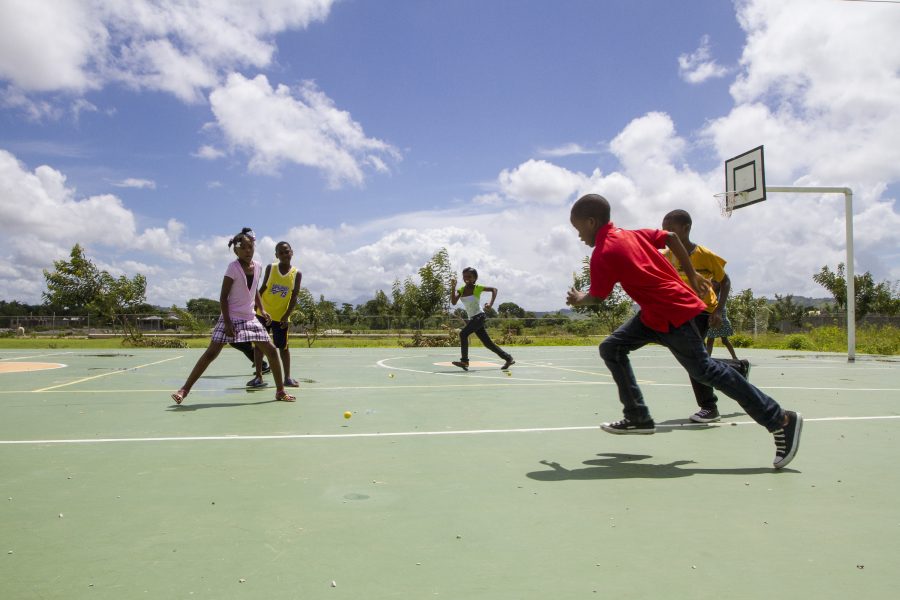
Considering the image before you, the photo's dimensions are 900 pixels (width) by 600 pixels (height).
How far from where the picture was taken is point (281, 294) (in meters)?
8.46

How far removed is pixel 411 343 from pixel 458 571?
69.0 feet

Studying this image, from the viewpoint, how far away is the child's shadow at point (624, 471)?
144 inches

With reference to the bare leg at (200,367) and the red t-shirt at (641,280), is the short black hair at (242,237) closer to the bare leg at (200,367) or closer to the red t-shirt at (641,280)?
the bare leg at (200,367)

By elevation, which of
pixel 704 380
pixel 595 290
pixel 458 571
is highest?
pixel 595 290

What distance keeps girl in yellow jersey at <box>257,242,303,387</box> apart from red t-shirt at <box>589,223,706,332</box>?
5.04 m

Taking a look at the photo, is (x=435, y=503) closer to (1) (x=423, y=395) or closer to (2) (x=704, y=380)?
(2) (x=704, y=380)

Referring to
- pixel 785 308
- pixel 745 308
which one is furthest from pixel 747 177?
pixel 785 308

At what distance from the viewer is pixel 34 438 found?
4738 mm

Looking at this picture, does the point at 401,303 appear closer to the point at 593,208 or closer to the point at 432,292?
the point at 432,292

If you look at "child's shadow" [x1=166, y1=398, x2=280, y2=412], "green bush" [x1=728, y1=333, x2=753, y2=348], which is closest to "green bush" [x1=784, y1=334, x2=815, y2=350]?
"green bush" [x1=728, y1=333, x2=753, y2=348]

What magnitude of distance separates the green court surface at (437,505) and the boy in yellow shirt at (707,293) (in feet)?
0.82

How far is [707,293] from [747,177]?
1224 cm

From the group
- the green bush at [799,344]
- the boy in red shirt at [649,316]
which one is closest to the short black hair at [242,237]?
the boy in red shirt at [649,316]

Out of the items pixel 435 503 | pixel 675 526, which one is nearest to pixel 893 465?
pixel 675 526
